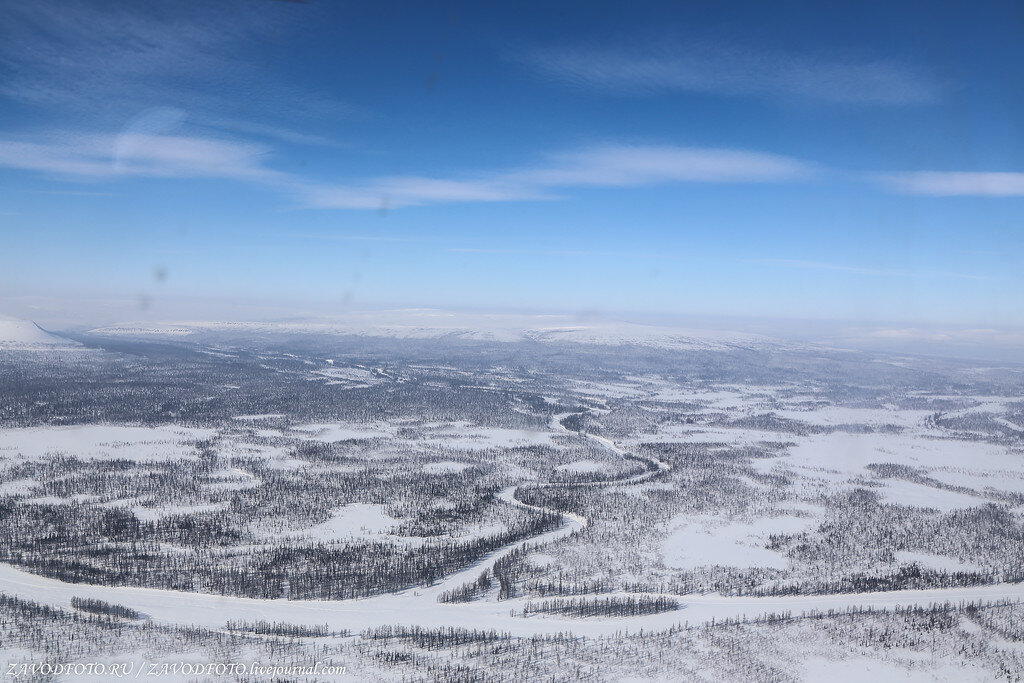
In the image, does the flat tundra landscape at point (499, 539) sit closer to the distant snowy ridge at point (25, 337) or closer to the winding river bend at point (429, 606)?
the winding river bend at point (429, 606)

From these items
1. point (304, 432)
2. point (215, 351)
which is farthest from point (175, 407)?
point (215, 351)

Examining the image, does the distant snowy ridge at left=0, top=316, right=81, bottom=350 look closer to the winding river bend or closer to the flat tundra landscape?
the flat tundra landscape

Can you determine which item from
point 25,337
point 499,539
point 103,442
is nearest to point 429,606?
point 499,539

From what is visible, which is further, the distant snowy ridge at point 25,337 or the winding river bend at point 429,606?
the distant snowy ridge at point 25,337

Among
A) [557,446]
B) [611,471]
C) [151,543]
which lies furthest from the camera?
[557,446]

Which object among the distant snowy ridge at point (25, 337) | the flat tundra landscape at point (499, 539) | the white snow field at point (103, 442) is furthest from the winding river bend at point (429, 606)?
the distant snowy ridge at point (25, 337)

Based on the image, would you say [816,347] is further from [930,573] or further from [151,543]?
[151,543]
